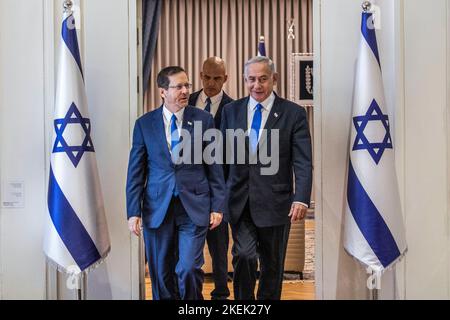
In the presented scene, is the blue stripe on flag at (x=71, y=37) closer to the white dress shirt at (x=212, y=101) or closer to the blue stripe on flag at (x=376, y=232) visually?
the white dress shirt at (x=212, y=101)

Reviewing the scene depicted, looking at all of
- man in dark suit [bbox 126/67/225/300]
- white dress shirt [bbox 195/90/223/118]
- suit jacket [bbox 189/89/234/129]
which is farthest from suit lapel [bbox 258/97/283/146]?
white dress shirt [bbox 195/90/223/118]

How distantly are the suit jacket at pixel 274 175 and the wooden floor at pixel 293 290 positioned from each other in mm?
1088

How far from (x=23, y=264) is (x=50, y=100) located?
0.95 m

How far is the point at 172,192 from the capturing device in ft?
9.90

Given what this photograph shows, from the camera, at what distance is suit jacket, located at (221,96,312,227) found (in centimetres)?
308

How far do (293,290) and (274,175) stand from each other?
1.42 meters

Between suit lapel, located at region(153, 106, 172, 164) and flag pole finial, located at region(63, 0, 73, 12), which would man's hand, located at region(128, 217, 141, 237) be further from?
flag pole finial, located at region(63, 0, 73, 12)

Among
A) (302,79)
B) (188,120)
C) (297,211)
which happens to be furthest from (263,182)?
(302,79)

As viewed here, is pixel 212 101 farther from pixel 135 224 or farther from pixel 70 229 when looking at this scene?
pixel 70 229

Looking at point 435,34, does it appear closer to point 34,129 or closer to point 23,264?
point 34,129

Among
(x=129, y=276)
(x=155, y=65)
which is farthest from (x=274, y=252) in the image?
(x=155, y=65)

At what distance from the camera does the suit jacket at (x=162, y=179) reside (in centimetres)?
302

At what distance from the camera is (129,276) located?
3408 mm

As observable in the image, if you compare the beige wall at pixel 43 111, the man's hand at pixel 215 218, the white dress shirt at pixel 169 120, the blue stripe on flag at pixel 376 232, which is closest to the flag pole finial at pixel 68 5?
the beige wall at pixel 43 111
